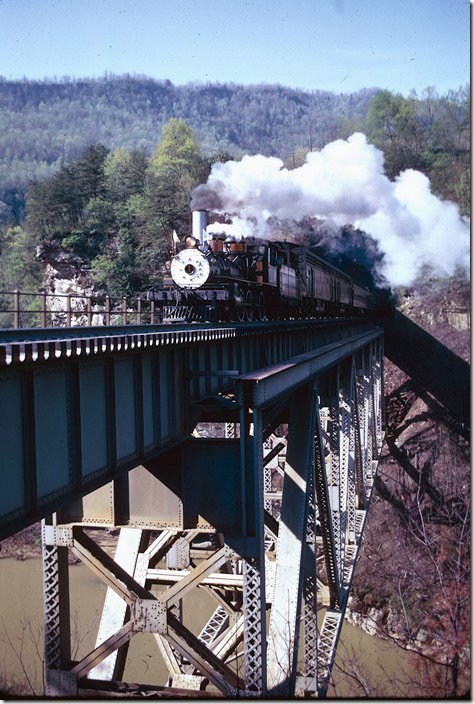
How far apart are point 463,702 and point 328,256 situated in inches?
1845

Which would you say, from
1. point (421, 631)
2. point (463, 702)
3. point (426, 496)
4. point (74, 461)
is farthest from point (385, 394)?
point (74, 461)

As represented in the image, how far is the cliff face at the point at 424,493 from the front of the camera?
67.2ft

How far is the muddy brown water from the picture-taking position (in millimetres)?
19906

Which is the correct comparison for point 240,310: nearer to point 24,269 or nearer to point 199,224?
point 199,224

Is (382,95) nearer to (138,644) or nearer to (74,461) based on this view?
(138,644)

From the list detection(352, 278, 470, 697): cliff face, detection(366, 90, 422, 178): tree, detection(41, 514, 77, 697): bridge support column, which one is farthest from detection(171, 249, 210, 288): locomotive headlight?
detection(366, 90, 422, 178): tree

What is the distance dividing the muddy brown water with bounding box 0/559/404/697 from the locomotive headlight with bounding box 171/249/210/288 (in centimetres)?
938

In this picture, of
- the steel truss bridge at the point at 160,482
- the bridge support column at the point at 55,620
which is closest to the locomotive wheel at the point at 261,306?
the steel truss bridge at the point at 160,482

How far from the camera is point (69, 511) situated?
8133 millimetres

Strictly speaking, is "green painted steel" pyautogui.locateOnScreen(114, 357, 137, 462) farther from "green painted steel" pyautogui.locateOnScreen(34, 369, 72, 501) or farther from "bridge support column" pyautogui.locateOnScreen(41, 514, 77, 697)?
"bridge support column" pyautogui.locateOnScreen(41, 514, 77, 697)

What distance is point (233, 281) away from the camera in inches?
687

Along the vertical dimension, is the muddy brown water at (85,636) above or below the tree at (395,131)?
below

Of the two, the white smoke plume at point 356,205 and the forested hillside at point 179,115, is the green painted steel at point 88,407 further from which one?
the forested hillside at point 179,115

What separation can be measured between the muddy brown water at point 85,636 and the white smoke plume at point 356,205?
1485 cm
